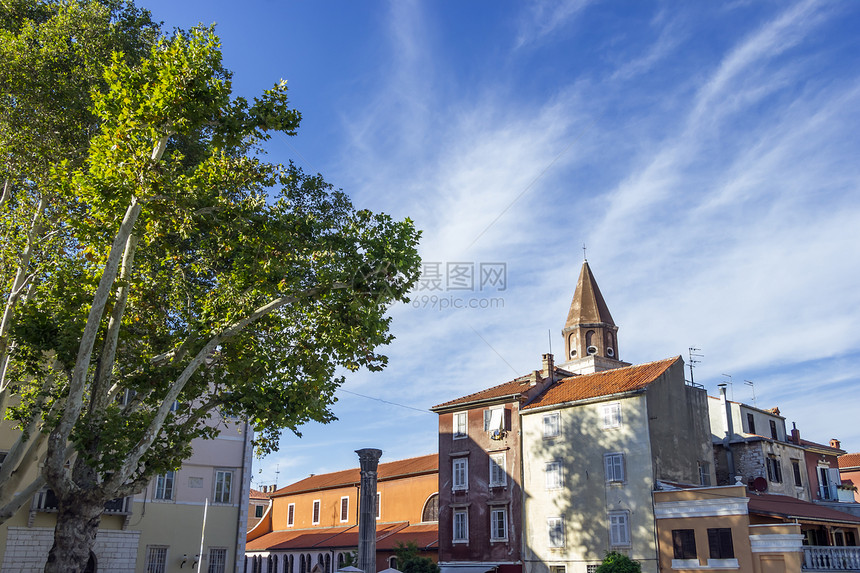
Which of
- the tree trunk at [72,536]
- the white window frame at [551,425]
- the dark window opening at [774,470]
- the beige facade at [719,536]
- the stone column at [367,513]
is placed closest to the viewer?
the tree trunk at [72,536]

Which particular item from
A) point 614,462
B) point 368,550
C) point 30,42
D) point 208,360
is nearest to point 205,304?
point 208,360

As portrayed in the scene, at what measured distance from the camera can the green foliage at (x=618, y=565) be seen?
31.5 m

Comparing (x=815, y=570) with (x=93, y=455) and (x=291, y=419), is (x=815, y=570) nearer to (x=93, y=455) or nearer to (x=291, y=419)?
(x=291, y=419)

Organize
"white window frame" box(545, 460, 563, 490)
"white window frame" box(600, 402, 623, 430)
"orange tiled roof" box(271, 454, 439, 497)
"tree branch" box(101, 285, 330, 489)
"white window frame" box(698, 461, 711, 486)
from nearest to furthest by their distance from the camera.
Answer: "tree branch" box(101, 285, 330, 489)
"white window frame" box(600, 402, 623, 430)
"white window frame" box(698, 461, 711, 486)
"white window frame" box(545, 460, 563, 490)
"orange tiled roof" box(271, 454, 439, 497)

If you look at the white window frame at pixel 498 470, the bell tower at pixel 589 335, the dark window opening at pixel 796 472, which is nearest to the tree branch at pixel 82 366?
the white window frame at pixel 498 470

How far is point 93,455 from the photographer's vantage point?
1528 centimetres

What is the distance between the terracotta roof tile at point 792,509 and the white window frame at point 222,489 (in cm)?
2385

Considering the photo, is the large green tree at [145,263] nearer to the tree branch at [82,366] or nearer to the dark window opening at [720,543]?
the tree branch at [82,366]

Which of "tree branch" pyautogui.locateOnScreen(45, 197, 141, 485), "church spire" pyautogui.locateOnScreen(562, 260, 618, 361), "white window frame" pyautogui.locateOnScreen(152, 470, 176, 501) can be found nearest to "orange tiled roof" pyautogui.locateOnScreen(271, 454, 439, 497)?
"church spire" pyautogui.locateOnScreen(562, 260, 618, 361)

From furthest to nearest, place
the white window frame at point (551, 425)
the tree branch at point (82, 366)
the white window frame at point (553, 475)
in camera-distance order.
→ the white window frame at point (551, 425)
the white window frame at point (553, 475)
the tree branch at point (82, 366)

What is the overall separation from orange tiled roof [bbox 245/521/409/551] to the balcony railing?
1036 inches

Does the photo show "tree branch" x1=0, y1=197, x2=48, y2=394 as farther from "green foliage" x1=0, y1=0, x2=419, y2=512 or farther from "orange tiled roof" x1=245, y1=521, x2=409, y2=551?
"orange tiled roof" x1=245, y1=521, x2=409, y2=551

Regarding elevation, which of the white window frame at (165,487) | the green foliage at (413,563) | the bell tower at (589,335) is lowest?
the green foliage at (413,563)

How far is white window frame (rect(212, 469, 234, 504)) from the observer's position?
3281cm
